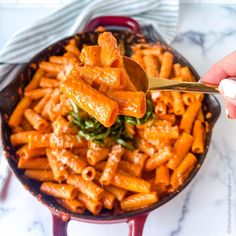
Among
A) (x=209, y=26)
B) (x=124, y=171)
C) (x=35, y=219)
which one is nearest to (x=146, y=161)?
(x=124, y=171)

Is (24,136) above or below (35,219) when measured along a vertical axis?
above

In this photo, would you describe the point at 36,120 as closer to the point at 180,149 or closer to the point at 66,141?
the point at 66,141

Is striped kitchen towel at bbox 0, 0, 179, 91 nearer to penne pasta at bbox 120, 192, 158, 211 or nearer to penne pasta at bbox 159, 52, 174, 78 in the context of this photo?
penne pasta at bbox 159, 52, 174, 78

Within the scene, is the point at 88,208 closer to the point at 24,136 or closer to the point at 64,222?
the point at 64,222

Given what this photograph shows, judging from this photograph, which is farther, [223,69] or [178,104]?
[178,104]

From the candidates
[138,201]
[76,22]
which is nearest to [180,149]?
[138,201]

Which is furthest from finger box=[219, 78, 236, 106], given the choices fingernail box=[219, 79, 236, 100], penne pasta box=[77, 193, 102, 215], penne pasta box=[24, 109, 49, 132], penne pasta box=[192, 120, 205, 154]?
penne pasta box=[24, 109, 49, 132]
